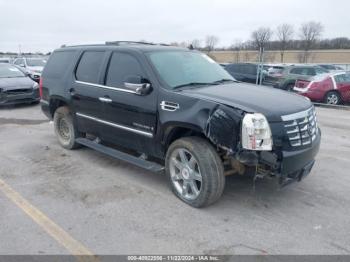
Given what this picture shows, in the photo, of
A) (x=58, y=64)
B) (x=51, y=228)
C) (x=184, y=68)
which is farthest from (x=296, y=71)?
(x=51, y=228)

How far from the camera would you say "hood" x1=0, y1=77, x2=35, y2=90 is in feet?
→ 39.1

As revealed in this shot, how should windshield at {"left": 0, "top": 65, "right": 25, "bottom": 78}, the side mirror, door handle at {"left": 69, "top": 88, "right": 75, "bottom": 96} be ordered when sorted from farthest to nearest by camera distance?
windshield at {"left": 0, "top": 65, "right": 25, "bottom": 78}
door handle at {"left": 69, "top": 88, "right": 75, "bottom": 96}
the side mirror

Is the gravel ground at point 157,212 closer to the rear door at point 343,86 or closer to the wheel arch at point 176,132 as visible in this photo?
the wheel arch at point 176,132

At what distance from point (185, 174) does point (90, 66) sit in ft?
8.49

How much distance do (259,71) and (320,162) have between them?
38.8 feet

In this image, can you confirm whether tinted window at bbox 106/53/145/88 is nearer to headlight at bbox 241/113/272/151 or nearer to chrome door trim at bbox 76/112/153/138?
chrome door trim at bbox 76/112/153/138

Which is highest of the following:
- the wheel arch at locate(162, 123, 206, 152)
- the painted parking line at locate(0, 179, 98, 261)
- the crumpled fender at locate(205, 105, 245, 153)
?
the crumpled fender at locate(205, 105, 245, 153)

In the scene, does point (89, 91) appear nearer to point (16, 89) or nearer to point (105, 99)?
point (105, 99)

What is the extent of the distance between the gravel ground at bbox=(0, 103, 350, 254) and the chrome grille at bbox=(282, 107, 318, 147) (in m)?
0.83

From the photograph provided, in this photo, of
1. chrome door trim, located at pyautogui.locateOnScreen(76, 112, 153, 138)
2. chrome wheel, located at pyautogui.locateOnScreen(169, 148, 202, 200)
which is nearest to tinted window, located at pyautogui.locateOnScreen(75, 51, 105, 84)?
chrome door trim, located at pyautogui.locateOnScreen(76, 112, 153, 138)

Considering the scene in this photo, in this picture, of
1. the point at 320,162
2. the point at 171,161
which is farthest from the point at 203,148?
the point at 320,162

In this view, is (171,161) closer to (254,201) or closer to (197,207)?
(197,207)

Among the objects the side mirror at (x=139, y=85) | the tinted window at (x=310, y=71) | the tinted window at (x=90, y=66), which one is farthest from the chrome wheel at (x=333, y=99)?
the side mirror at (x=139, y=85)

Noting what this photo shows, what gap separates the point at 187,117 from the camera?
4234mm
